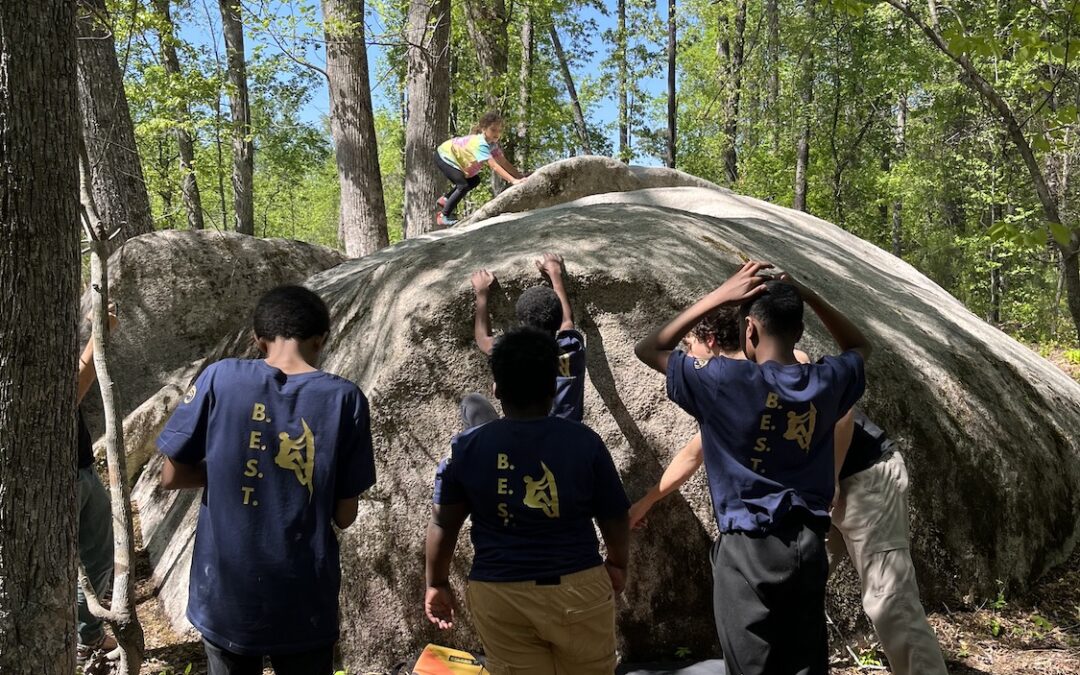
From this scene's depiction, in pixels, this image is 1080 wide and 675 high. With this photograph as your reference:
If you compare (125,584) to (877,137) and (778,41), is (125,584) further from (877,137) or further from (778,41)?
(877,137)

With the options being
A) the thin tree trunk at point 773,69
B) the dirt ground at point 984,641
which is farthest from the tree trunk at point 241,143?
the dirt ground at point 984,641

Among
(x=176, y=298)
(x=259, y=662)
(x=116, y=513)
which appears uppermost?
(x=176, y=298)

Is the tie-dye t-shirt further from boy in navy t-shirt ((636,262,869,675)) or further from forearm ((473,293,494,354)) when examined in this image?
boy in navy t-shirt ((636,262,869,675))

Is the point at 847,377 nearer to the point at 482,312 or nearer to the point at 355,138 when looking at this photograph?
the point at 482,312

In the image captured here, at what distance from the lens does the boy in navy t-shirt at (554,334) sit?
3.81 metres

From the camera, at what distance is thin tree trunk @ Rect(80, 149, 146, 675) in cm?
363

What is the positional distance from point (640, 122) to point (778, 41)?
1215cm

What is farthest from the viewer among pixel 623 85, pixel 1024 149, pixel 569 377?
pixel 623 85

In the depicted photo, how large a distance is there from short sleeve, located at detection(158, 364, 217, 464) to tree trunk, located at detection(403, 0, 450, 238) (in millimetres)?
8909

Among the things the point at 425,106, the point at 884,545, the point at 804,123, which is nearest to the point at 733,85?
the point at 804,123

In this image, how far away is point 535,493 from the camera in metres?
2.65

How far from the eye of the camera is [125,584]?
3.62 m

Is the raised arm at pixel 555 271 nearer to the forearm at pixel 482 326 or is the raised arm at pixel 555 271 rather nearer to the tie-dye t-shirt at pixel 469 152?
the forearm at pixel 482 326

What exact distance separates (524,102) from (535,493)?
1565 centimetres
